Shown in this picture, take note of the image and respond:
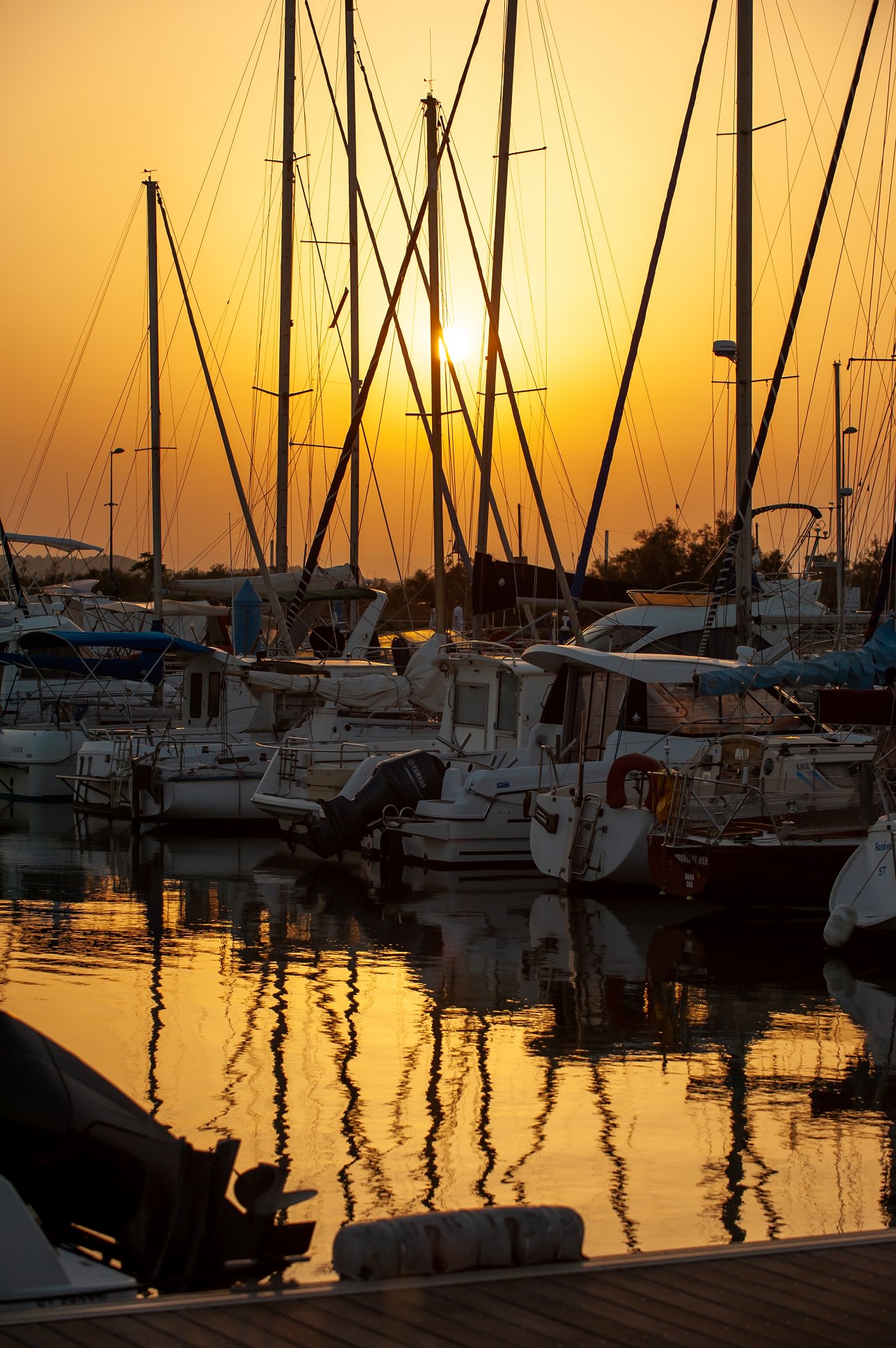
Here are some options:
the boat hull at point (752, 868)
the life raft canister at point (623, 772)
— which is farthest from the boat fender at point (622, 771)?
the boat hull at point (752, 868)

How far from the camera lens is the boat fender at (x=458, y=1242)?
205 inches

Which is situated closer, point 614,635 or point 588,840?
point 588,840

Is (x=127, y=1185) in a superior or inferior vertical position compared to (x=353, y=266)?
inferior

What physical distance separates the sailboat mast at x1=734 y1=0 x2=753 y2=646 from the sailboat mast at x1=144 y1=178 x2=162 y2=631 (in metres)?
18.1

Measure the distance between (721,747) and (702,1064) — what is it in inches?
282

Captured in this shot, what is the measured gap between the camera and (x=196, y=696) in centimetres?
2903

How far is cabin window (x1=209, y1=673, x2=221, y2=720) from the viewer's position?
94.5 ft

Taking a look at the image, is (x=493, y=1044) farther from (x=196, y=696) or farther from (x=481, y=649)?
(x=196, y=696)

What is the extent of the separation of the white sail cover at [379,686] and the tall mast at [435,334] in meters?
0.75

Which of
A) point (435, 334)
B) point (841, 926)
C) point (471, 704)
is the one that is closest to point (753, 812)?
point (841, 926)

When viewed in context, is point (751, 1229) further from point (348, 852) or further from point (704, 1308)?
point (348, 852)

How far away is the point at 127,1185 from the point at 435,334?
23658 mm

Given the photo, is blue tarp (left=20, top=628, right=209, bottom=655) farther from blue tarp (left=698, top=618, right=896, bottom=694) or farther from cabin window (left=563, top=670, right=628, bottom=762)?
blue tarp (left=698, top=618, right=896, bottom=694)

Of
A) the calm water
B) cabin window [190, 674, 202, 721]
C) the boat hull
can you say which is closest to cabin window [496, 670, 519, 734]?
the calm water
